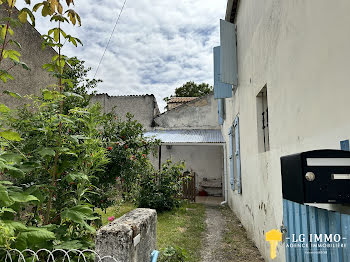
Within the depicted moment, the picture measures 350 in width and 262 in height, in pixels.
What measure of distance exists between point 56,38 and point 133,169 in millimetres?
2492

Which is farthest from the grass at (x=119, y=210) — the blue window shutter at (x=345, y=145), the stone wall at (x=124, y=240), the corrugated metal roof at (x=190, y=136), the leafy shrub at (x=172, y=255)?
the blue window shutter at (x=345, y=145)

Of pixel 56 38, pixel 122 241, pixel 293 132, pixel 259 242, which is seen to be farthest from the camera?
pixel 259 242

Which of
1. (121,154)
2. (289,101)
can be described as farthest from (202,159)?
(289,101)

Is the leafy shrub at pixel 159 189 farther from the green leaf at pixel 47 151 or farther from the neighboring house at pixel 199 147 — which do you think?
the green leaf at pixel 47 151

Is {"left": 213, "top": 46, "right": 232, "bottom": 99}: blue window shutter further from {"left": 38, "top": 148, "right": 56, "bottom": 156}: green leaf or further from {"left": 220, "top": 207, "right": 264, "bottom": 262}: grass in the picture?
{"left": 38, "top": 148, "right": 56, "bottom": 156}: green leaf

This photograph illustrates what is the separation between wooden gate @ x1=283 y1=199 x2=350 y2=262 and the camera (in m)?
1.20

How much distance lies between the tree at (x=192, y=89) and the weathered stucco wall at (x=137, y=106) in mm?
12916

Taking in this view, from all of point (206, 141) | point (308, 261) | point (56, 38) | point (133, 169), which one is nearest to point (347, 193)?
point (308, 261)

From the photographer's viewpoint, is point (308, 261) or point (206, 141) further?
point (206, 141)

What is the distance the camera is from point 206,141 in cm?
966

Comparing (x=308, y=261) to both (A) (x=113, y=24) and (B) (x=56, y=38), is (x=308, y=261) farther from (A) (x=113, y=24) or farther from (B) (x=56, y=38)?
(A) (x=113, y=24)

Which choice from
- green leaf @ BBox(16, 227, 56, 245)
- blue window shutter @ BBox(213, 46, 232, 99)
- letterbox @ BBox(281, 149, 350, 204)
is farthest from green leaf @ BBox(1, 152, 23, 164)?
blue window shutter @ BBox(213, 46, 232, 99)

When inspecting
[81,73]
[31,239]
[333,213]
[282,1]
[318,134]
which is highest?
[282,1]

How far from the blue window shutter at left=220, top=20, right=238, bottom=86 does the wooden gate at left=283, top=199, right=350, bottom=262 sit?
179 inches
